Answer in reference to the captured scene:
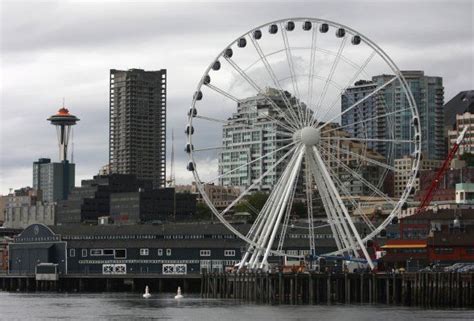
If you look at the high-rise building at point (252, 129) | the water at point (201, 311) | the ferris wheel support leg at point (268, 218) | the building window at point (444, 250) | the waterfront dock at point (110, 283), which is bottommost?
the water at point (201, 311)

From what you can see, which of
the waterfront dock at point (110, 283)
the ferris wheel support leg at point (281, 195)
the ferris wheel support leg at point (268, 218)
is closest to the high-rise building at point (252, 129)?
the ferris wheel support leg at point (281, 195)

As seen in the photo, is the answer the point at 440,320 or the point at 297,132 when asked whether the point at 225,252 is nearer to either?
the point at 297,132

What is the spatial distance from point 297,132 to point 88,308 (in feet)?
70.3

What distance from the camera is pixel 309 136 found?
110 meters

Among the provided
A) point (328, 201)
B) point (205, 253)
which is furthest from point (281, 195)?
point (205, 253)

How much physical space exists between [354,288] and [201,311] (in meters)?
15.3

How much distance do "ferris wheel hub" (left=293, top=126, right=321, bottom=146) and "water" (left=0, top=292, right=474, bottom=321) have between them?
1274 centimetres

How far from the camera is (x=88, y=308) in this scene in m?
113

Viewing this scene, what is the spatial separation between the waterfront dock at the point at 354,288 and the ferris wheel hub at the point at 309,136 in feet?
36.4

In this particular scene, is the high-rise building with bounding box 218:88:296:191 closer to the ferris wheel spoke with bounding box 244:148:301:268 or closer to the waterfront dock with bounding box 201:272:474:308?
the ferris wheel spoke with bounding box 244:148:301:268

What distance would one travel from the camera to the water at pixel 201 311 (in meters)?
94.4

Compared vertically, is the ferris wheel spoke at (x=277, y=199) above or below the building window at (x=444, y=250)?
above

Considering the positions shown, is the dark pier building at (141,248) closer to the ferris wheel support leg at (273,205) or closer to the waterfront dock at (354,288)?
the waterfront dock at (354,288)

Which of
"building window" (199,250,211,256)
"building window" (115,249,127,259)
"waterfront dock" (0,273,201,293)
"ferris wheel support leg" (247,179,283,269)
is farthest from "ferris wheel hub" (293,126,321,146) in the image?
"building window" (115,249,127,259)
